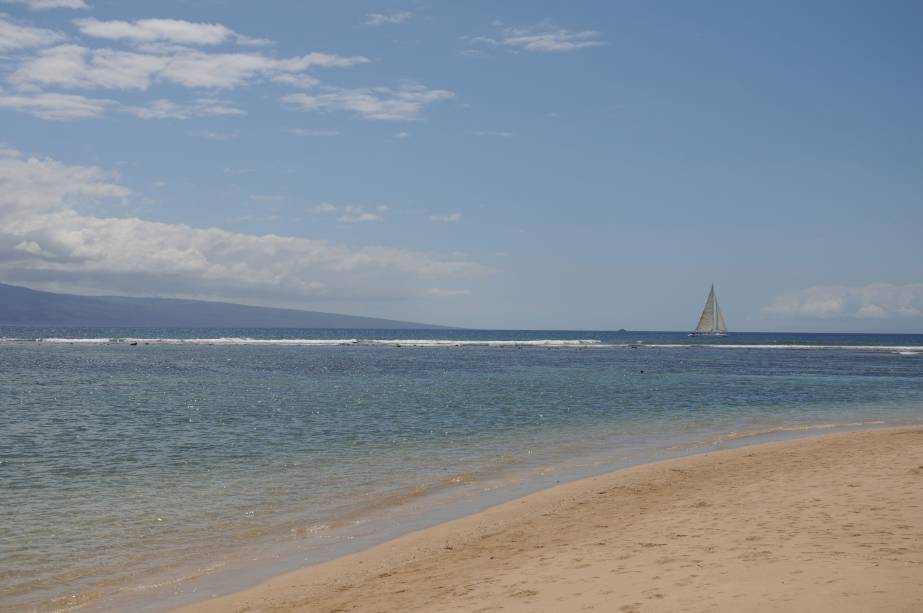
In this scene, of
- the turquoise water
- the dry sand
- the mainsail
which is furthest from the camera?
the mainsail

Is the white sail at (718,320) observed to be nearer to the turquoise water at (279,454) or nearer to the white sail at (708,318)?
the white sail at (708,318)

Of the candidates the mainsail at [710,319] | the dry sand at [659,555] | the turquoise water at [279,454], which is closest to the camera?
the dry sand at [659,555]

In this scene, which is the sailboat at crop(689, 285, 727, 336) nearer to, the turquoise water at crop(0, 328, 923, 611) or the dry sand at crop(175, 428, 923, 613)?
the turquoise water at crop(0, 328, 923, 611)

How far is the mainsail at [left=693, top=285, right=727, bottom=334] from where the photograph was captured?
16426cm

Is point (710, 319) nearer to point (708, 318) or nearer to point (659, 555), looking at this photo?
point (708, 318)

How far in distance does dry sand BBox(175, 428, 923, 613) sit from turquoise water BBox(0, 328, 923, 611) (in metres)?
1.34

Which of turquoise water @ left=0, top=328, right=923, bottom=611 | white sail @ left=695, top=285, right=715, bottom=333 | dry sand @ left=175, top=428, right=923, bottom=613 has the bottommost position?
turquoise water @ left=0, top=328, right=923, bottom=611

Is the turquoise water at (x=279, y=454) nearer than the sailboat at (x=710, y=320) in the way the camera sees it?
Yes

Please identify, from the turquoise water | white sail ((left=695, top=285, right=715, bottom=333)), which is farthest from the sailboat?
the turquoise water

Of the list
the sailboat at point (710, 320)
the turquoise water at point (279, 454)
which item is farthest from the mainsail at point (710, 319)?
the turquoise water at point (279, 454)

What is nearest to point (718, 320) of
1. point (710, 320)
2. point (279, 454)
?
point (710, 320)

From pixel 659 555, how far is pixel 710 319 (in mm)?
163130

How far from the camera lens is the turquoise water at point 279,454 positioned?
1195cm

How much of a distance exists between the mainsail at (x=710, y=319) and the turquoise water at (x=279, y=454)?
117 m
